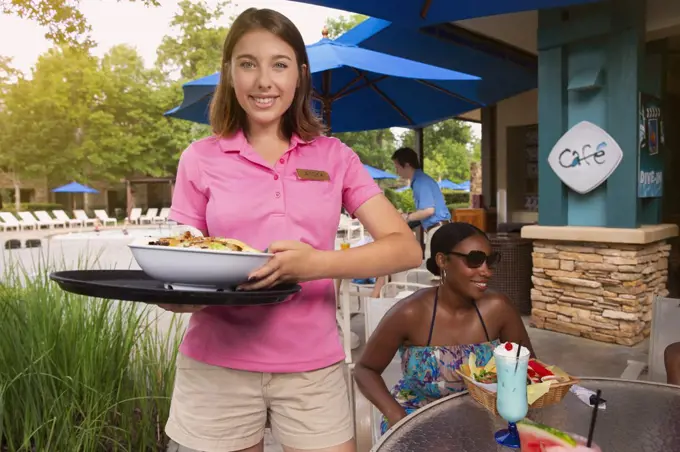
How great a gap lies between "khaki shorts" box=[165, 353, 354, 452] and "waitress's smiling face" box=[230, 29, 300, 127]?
1.82 feet

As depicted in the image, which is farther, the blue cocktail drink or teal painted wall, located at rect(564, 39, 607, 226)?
teal painted wall, located at rect(564, 39, 607, 226)

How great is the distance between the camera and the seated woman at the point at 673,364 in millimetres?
2014

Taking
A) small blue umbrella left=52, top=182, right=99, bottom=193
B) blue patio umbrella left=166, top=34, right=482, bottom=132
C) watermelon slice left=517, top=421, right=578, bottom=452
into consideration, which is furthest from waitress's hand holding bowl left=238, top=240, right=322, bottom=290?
small blue umbrella left=52, top=182, right=99, bottom=193

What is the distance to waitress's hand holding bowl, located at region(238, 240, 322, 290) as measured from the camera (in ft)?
3.13

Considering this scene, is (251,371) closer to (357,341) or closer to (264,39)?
(264,39)

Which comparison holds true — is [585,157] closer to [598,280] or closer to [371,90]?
[598,280]

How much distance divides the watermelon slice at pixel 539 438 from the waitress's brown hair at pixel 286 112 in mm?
807

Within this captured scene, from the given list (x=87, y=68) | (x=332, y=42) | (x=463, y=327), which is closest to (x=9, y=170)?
(x=87, y=68)

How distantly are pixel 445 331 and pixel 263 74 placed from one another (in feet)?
3.62

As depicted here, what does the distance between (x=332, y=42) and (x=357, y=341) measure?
2.66m

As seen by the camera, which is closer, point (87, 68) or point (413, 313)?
point (413, 313)

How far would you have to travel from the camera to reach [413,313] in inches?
71.8

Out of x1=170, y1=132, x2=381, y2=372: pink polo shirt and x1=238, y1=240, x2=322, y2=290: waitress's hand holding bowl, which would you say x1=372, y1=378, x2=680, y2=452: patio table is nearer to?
x1=170, y1=132, x2=381, y2=372: pink polo shirt

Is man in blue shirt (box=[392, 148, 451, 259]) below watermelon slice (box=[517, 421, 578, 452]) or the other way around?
the other way around
